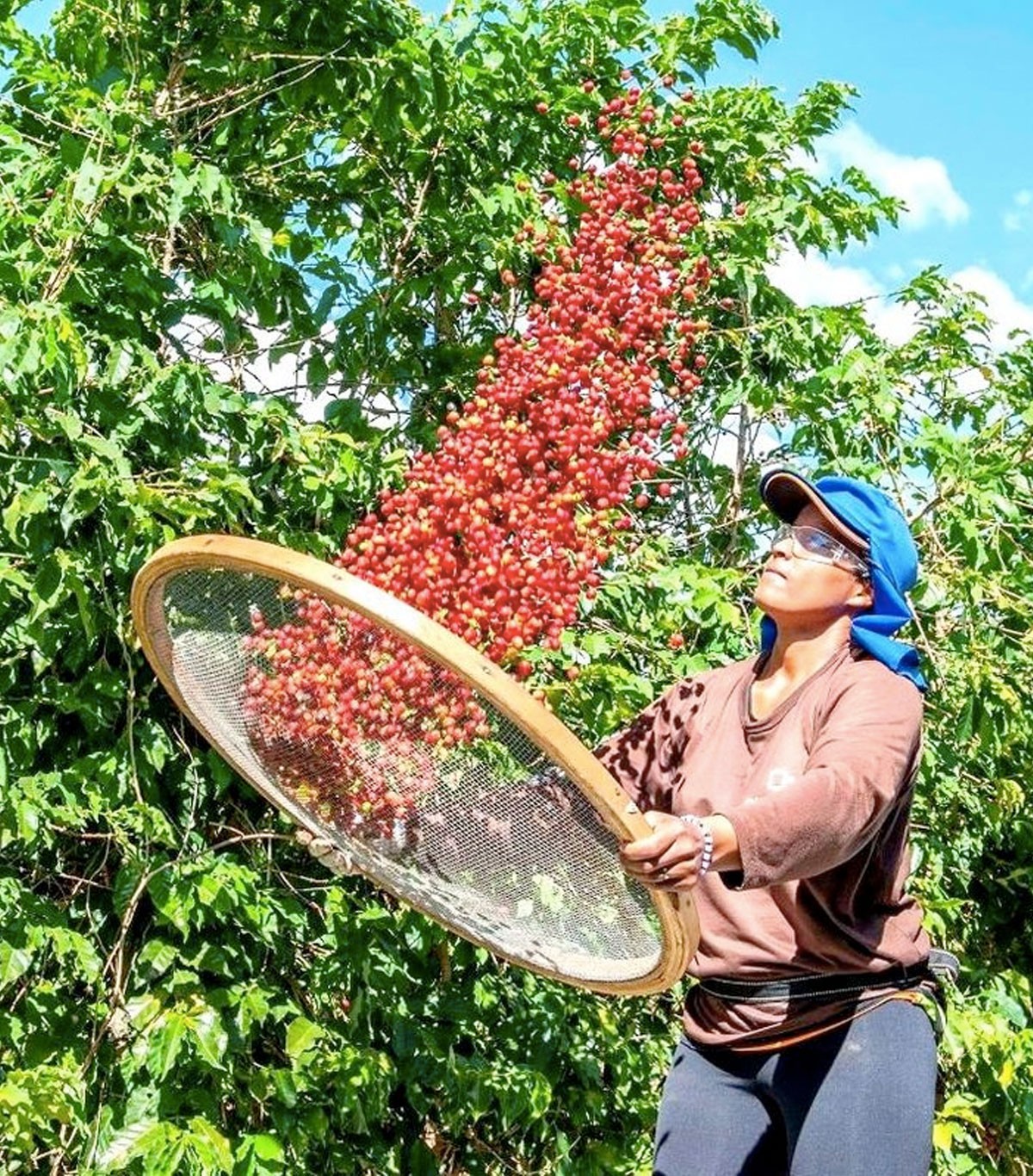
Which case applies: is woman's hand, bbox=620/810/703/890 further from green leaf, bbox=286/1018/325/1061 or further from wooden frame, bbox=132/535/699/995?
green leaf, bbox=286/1018/325/1061

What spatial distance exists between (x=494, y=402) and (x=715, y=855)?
0.95m

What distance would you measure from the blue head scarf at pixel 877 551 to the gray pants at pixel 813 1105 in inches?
17.5

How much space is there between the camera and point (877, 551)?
6.58ft

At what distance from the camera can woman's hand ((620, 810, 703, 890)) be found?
1.48 meters

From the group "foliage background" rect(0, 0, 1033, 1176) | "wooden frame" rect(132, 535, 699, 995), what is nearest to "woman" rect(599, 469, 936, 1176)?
"wooden frame" rect(132, 535, 699, 995)

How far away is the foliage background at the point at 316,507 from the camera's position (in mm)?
2938

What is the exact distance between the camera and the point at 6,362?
2639 mm

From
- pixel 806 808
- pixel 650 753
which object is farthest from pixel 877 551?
pixel 806 808

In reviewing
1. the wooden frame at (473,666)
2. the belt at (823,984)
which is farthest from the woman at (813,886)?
the wooden frame at (473,666)

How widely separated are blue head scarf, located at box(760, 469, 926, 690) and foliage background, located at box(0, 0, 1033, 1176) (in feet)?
4.08

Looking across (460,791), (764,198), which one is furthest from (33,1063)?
(764,198)

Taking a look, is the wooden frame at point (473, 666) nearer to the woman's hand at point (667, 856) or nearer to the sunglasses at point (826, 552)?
the woman's hand at point (667, 856)

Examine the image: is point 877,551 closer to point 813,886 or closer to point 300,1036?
point 813,886

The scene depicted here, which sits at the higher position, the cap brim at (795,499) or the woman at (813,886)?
the cap brim at (795,499)
